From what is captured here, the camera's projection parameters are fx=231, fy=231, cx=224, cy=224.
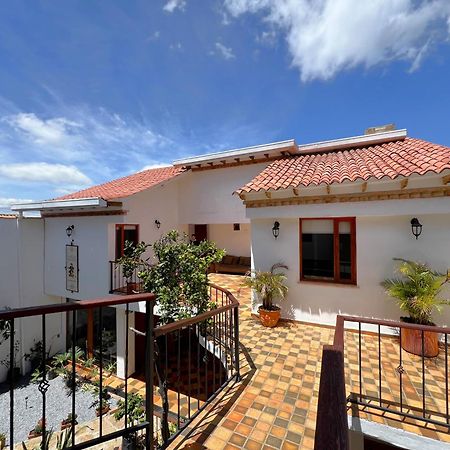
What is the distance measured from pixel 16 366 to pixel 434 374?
48.7 ft

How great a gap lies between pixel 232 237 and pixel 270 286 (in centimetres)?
835

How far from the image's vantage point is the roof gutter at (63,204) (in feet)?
26.0

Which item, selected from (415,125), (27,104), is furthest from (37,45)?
(415,125)

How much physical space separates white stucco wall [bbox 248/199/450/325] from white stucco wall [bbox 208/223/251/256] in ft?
23.7

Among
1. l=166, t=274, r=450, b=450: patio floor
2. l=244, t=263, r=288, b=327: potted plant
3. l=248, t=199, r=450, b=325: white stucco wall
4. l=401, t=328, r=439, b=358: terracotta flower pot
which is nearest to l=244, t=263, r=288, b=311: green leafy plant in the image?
l=244, t=263, r=288, b=327: potted plant

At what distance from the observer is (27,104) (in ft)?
31.7

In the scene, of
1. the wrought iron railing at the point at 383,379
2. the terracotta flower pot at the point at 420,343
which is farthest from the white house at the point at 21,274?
the terracotta flower pot at the point at 420,343

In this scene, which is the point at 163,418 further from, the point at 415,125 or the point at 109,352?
the point at 415,125

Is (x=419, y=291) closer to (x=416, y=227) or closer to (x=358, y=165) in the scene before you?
(x=416, y=227)

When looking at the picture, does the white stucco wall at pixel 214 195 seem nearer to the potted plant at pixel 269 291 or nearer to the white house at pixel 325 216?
the white house at pixel 325 216

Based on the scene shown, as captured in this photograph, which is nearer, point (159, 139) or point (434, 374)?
point (434, 374)

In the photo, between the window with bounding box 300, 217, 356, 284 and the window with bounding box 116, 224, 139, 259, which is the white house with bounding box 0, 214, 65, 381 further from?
the window with bounding box 300, 217, 356, 284

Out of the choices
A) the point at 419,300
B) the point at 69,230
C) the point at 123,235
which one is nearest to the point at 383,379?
the point at 419,300

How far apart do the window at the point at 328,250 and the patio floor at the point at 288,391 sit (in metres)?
1.41
